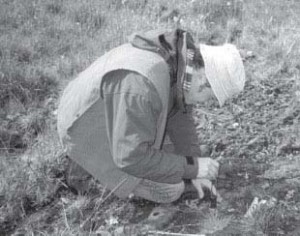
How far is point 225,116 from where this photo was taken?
13.3 ft

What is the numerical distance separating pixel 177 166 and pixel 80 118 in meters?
0.64

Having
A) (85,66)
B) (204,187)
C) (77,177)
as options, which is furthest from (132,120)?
(85,66)

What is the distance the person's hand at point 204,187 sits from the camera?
3.15 m

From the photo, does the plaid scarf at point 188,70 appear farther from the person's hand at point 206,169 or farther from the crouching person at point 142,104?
the person's hand at point 206,169

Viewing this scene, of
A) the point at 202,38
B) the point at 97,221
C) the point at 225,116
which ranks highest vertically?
the point at 202,38

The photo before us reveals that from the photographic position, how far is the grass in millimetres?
3033

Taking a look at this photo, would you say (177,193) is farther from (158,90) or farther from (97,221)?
(158,90)

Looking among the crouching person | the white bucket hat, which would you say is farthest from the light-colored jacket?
the white bucket hat

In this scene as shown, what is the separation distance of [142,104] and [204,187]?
0.99 metres

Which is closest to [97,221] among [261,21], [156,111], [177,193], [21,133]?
[177,193]

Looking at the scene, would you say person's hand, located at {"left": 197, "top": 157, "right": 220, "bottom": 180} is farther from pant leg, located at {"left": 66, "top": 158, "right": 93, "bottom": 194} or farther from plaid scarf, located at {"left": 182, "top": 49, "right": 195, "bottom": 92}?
pant leg, located at {"left": 66, "top": 158, "right": 93, "bottom": 194}

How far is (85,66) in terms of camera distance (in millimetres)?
4711

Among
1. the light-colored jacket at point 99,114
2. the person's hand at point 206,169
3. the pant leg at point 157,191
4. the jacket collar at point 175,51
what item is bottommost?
the pant leg at point 157,191

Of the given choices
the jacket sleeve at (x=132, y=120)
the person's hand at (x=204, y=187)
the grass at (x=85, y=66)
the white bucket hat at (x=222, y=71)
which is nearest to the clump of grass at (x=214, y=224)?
the grass at (x=85, y=66)
